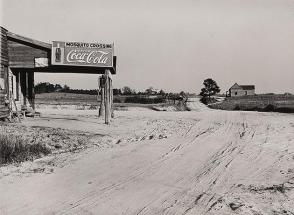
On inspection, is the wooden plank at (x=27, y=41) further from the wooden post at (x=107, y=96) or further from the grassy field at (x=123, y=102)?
the grassy field at (x=123, y=102)

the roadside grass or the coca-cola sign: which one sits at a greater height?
the coca-cola sign

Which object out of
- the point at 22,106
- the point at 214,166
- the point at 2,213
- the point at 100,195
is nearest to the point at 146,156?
the point at 214,166

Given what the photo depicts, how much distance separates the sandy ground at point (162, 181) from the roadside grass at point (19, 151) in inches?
32.4

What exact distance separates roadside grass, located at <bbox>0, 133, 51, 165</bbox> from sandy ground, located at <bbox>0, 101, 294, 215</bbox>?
2.70 feet

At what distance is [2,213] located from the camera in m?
7.27

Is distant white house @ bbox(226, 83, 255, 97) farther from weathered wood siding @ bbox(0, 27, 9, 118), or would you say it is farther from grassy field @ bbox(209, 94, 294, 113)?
weathered wood siding @ bbox(0, 27, 9, 118)

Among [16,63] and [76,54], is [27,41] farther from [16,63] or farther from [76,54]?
[76,54]

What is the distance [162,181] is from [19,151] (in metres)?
5.02

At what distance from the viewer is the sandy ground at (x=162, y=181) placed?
25.4ft

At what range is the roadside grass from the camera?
39.1 feet

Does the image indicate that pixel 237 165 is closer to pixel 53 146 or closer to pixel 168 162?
pixel 168 162

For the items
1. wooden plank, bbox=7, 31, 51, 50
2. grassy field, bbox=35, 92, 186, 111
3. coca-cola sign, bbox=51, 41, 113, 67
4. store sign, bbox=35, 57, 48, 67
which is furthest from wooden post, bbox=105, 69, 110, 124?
grassy field, bbox=35, 92, 186, 111

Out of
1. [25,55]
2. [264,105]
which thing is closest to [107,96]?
[25,55]

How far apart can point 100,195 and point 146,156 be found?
444cm
